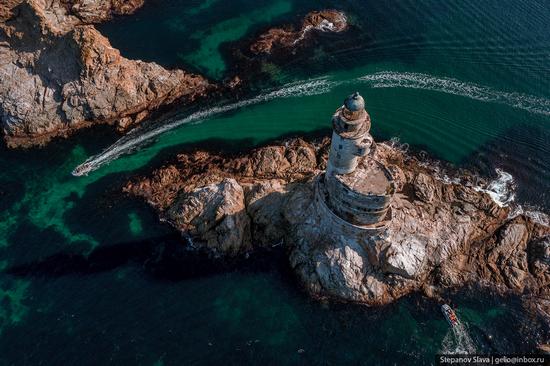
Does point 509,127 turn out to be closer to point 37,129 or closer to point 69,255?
point 69,255

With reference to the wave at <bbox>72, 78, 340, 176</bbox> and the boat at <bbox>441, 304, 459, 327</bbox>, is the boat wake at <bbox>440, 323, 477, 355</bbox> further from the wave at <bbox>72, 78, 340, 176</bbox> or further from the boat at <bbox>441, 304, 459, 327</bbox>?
the wave at <bbox>72, 78, 340, 176</bbox>

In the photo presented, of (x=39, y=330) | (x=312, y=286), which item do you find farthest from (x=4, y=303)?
(x=312, y=286)

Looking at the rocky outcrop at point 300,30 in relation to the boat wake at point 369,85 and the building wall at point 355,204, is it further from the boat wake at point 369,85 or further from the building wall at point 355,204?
the building wall at point 355,204

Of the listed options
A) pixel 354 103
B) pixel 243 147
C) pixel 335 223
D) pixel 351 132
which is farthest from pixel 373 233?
pixel 243 147

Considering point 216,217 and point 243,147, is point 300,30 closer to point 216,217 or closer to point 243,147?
point 243,147

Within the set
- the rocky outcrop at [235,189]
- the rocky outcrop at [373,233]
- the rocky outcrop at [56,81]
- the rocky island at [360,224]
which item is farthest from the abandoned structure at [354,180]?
the rocky outcrop at [56,81]

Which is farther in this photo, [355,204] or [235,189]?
[235,189]

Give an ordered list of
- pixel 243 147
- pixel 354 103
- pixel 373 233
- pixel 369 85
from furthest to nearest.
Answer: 1. pixel 369 85
2. pixel 243 147
3. pixel 373 233
4. pixel 354 103
